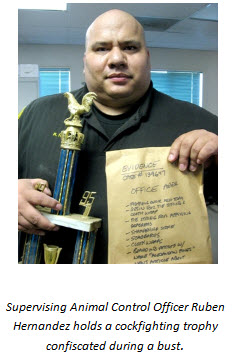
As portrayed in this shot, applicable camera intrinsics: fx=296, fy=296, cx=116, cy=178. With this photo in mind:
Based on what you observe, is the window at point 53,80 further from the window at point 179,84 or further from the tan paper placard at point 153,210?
the tan paper placard at point 153,210

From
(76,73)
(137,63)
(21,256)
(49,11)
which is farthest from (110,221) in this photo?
(49,11)

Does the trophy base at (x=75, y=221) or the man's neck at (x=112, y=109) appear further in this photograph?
the man's neck at (x=112, y=109)

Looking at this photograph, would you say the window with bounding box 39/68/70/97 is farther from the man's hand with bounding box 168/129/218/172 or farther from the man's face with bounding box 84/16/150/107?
the man's hand with bounding box 168/129/218/172

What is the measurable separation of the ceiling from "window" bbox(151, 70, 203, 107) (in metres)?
0.08

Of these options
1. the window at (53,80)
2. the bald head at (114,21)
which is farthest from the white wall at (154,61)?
the bald head at (114,21)

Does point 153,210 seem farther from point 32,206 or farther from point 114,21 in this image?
point 114,21

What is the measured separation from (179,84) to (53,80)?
371 mm

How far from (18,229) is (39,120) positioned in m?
0.25

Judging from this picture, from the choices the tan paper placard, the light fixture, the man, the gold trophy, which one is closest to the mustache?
the man

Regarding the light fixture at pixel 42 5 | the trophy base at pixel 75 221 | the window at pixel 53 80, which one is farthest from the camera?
the window at pixel 53 80

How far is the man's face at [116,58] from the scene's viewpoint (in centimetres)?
60

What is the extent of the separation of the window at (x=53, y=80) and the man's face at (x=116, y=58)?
21cm
